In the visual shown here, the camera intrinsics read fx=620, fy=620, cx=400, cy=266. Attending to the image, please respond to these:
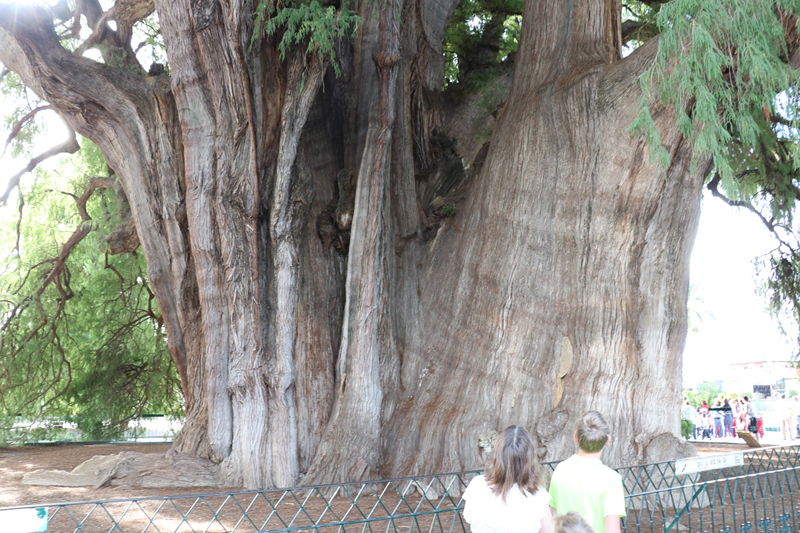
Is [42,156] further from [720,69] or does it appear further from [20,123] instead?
[720,69]

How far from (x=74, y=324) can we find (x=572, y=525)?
10812 millimetres

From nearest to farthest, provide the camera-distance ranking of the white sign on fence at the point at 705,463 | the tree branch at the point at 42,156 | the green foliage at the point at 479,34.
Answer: the white sign on fence at the point at 705,463
the tree branch at the point at 42,156
the green foliage at the point at 479,34

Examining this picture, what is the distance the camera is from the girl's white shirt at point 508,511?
2211mm

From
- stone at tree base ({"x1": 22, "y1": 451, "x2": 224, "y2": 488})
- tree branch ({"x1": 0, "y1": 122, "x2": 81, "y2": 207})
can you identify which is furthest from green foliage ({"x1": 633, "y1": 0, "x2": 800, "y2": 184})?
tree branch ({"x1": 0, "y1": 122, "x2": 81, "y2": 207})

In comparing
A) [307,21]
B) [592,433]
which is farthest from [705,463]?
[307,21]

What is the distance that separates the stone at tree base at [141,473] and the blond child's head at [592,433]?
14.4 feet

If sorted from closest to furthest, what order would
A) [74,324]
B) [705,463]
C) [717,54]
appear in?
[705,463]
[717,54]
[74,324]

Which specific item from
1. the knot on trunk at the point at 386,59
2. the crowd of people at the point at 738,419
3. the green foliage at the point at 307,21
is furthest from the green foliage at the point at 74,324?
the crowd of people at the point at 738,419

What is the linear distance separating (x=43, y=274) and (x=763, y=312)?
10941 mm

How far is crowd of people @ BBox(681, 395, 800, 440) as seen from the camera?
12258 mm

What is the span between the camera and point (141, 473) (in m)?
5.93

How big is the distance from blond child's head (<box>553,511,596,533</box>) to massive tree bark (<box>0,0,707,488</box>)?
134 inches

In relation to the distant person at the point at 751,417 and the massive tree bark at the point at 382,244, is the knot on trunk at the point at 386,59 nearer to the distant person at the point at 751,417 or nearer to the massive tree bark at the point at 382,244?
the massive tree bark at the point at 382,244

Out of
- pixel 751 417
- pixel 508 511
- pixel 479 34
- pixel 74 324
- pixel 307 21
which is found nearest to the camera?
pixel 508 511
